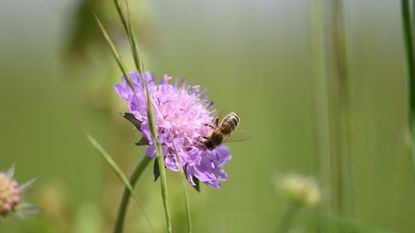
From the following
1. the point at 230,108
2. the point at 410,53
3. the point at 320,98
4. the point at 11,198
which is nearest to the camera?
the point at 11,198

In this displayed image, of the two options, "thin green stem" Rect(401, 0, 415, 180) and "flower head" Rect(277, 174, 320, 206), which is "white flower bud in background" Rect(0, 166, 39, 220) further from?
"flower head" Rect(277, 174, 320, 206)

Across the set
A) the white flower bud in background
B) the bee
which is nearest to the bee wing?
the bee

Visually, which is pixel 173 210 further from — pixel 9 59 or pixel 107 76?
pixel 9 59

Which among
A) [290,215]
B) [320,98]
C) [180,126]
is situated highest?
[180,126]

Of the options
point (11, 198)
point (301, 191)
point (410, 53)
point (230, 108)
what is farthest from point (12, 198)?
point (230, 108)

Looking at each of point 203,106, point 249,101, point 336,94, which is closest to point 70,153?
point 249,101

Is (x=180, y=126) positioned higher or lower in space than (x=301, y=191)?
higher

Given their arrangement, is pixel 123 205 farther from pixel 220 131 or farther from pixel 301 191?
pixel 301 191
